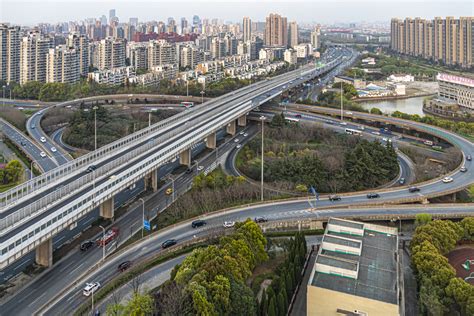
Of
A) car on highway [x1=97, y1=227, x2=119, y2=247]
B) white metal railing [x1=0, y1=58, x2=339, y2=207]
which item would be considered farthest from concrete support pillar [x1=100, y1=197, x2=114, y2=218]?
white metal railing [x1=0, y1=58, x2=339, y2=207]

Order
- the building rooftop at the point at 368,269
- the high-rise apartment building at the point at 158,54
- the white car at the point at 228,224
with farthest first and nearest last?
the high-rise apartment building at the point at 158,54, the white car at the point at 228,224, the building rooftop at the point at 368,269

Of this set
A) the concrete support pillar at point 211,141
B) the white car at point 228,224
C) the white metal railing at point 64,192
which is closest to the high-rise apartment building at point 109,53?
the concrete support pillar at point 211,141

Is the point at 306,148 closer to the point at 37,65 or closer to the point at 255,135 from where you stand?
the point at 255,135

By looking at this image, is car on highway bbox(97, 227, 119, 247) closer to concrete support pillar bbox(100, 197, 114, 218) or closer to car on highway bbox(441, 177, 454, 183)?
concrete support pillar bbox(100, 197, 114, 218)

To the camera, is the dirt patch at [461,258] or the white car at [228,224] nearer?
the dirt patch at [461,258]

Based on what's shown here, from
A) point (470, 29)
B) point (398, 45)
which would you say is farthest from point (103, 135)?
point (398, 45)

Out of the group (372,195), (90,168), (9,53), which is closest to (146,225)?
(90,168)

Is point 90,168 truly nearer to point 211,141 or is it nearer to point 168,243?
point 168,243

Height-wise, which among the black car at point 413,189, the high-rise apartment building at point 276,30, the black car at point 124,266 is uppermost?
the high-rise apartment building at point 276,30

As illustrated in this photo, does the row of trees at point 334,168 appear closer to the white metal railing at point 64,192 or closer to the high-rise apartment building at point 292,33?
the white metal railing at point 64,192
